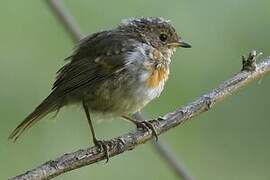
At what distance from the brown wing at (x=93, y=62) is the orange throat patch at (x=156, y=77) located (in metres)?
0.21

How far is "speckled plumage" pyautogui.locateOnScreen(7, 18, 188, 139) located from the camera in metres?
7.03

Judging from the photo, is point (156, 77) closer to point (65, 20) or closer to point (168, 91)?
point (65, 20)

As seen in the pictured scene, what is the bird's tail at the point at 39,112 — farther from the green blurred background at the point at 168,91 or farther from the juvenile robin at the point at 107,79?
the green blurred background at the point at 168,91

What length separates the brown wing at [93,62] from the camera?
23.2 ft

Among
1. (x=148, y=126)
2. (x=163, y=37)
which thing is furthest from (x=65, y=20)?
(x=163, y=37)

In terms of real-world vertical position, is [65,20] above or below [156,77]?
above

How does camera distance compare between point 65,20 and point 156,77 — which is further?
point 156,77

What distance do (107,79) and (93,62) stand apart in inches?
6.5

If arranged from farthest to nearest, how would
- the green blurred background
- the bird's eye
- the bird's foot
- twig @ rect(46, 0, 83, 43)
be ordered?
the green blurred background
the bird's eye
the bird's foot
twig @ rect(46, 0, 83, 43)

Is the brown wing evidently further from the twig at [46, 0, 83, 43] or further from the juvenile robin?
the twig at [46, 0, 83, 43]

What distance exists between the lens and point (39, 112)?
695cm

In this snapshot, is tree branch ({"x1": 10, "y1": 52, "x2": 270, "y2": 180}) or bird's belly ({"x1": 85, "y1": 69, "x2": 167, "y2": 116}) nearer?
tree branch ({"x1": 10, "y1": 52, "x2": 270, "y2": 180})

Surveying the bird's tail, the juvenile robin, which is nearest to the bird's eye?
the juvenile robin

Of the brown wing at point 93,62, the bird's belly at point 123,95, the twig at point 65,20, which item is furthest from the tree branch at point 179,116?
the twig at point 65,20
